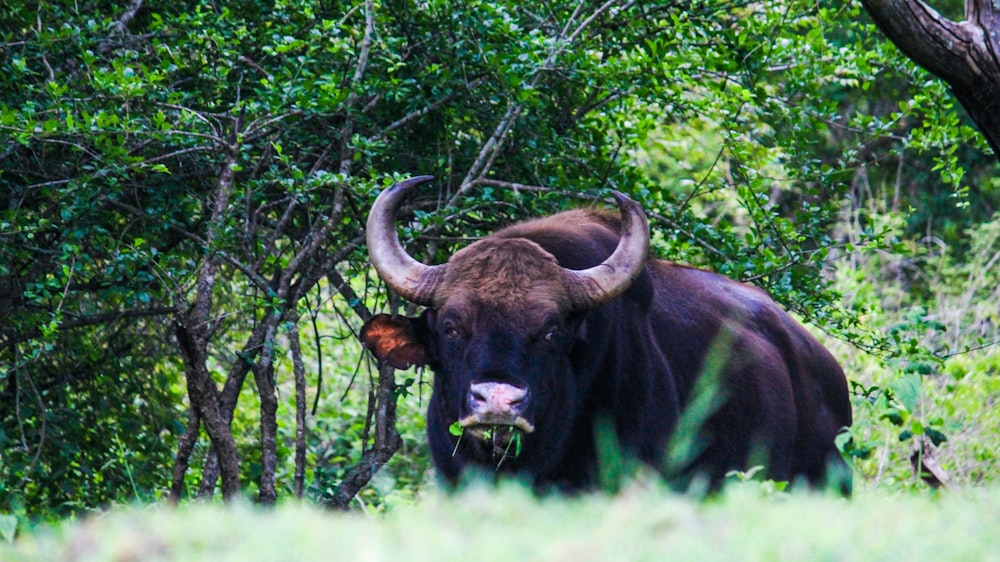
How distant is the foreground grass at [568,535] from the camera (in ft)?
11.6

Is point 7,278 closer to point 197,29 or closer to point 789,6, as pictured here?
point 197,29

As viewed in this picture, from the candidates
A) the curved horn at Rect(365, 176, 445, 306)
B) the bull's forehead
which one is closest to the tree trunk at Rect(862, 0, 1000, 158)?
the bull's forehead

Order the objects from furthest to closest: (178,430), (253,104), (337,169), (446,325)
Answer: (178,430), (337,169), (253,104), (446,325)

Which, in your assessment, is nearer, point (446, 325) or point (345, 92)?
point (446, 325)

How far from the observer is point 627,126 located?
10258mm

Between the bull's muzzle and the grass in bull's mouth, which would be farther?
the grass in bull's mouth

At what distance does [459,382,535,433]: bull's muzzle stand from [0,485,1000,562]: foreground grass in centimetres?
186

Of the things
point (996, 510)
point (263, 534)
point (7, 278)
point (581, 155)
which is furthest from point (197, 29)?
point (996, 510)

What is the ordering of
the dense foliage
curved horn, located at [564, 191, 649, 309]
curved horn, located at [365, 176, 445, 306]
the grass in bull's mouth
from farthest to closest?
1. the dense foliage
2. curved horn, located at [365, 176, 445, 306]
3. curved horn, located at [564, 191, 649, 309]
4. the grass in bull's mouth

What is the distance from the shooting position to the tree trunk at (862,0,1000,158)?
21.8 ft

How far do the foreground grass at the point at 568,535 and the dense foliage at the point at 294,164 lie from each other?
353cm

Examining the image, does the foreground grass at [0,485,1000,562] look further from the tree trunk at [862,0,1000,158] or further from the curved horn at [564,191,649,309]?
the tree trunk at [862,0,1000,158]

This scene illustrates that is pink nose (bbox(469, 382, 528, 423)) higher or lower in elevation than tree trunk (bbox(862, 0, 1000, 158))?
lower

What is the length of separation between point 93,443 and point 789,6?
630 cm
